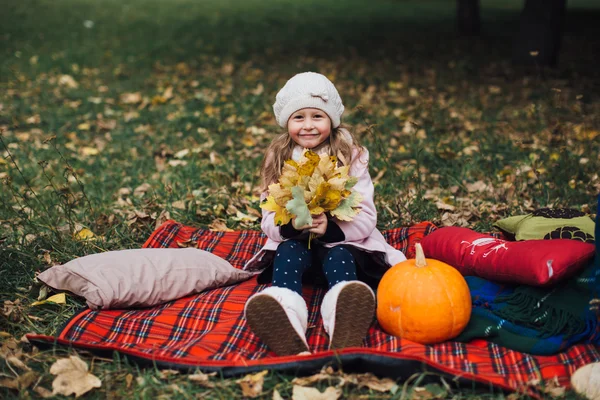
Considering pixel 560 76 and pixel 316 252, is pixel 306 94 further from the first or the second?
pixel 560 76

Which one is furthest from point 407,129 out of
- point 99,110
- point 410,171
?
point 99,110

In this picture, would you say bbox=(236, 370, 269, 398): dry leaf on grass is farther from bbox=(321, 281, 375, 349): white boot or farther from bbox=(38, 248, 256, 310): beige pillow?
bbox=(38, 248, 256, 310): beige pillow

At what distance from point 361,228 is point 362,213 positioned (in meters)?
0.09

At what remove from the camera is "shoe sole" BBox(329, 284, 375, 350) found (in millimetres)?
2705

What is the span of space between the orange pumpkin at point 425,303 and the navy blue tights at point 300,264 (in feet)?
0.90

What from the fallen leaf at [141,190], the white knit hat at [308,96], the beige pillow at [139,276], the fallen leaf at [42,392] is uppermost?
the white knit hat at [308,96]

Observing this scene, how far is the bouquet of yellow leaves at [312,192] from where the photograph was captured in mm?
2949

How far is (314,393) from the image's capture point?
2.41 m

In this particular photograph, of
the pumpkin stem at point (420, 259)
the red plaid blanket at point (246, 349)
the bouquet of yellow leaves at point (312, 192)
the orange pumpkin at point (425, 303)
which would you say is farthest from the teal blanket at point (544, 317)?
the bouquet of yellow leaves at point (312, 192)

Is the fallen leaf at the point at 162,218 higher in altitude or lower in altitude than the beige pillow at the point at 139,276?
higher

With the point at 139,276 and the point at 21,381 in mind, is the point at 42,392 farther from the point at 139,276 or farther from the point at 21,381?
the point at 139,276

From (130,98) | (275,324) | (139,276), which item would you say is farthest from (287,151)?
(130,98)

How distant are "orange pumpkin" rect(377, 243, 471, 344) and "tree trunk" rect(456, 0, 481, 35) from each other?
11.0m

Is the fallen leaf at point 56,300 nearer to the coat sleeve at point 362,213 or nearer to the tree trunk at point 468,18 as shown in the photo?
the coat sleeve at point 362,213
